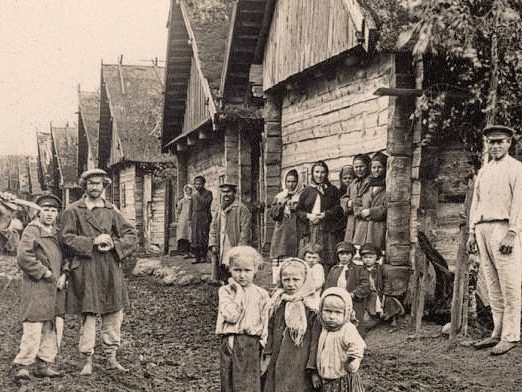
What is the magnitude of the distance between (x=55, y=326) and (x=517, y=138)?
5024 millimetres

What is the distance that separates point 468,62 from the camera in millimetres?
7633

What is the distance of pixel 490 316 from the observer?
7.59 meters

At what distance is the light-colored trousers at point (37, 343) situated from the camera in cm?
631

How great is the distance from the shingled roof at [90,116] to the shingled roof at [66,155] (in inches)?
210

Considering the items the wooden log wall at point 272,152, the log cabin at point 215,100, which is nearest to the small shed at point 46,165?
the log cabin at point 215,100

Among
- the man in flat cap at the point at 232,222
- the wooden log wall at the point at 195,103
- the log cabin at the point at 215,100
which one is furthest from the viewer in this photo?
the wooden log wall at the point at 195,103

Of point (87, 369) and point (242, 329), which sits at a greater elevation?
point (242, 329)

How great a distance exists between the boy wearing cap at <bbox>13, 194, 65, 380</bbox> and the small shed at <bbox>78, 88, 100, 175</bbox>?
2375cm

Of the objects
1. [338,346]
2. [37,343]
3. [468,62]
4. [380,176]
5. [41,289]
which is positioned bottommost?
[37,343]

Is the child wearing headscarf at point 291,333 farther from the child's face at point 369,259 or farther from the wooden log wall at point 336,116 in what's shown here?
the wooden log wall at point 336,116

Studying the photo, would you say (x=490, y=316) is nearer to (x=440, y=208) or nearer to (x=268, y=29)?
(x=440, y=208)

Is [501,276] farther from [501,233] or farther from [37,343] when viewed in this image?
[37,343]

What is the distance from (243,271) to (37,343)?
102 inches

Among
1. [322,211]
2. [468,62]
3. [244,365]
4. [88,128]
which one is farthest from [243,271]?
[88,128]
